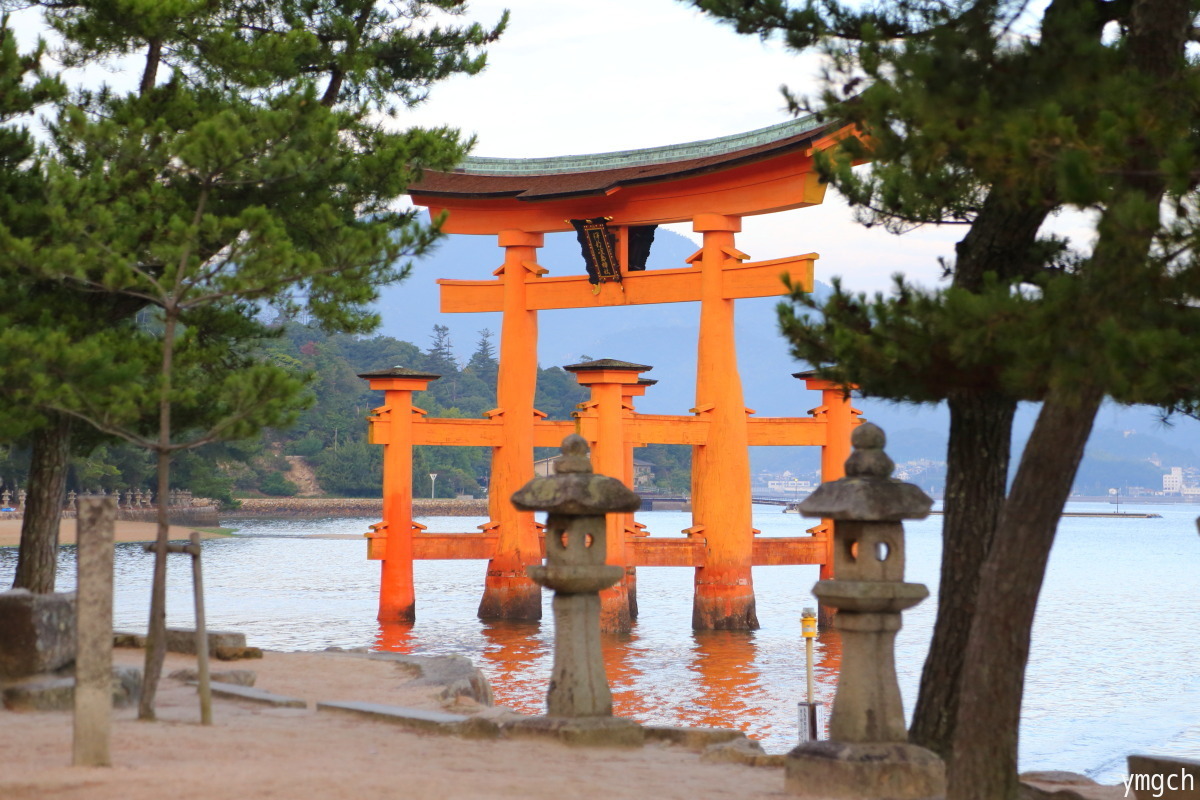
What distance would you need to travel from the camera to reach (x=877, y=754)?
5746mm

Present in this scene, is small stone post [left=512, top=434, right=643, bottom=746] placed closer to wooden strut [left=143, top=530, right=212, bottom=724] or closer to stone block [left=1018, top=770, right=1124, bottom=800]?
wooden strut [left=143, top=530, right=212, bottom=724]

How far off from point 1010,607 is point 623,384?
1314 centimetres

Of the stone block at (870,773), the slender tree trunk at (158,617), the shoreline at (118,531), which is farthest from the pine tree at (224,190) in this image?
the shoreline at (118,531)

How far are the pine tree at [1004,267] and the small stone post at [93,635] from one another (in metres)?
3.51

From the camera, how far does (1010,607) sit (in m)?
5.63

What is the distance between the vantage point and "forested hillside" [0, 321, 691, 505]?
49656 mm

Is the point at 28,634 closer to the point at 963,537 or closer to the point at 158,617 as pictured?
the point at 158,617

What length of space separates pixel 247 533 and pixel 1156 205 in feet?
189

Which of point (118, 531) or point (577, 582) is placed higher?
point (577, 582)

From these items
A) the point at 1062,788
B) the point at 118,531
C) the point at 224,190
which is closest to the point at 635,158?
the point at 224,190

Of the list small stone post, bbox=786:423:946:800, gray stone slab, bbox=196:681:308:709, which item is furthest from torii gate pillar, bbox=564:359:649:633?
small stone post, bbox=786:423:946:800

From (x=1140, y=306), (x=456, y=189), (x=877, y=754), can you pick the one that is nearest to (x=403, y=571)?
(x=456, y=189)

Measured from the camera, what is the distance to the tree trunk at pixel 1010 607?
219 inches

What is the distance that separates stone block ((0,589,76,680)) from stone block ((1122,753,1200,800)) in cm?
590
